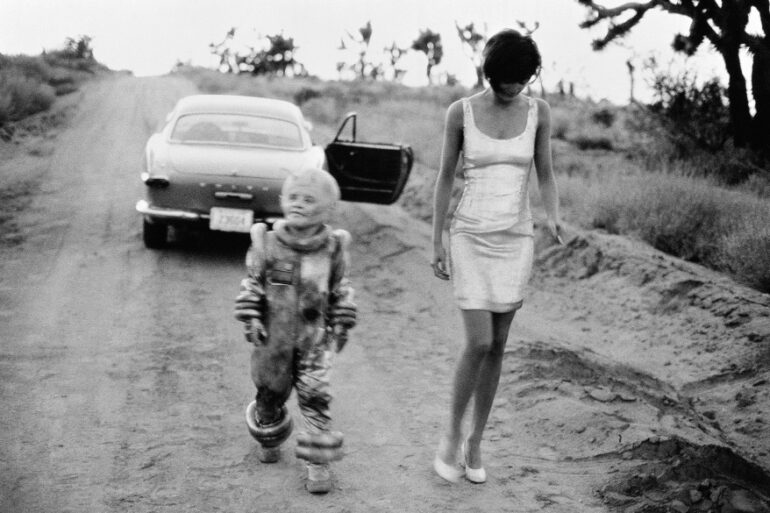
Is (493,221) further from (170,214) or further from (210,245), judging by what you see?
(210,245)

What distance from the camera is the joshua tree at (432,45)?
58.3 metres

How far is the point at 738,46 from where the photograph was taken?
497 inches

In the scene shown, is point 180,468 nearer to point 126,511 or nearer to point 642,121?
point 126,511

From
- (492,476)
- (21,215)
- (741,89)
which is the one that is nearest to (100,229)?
(21,215)

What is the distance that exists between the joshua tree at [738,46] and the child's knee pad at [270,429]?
10832 mm

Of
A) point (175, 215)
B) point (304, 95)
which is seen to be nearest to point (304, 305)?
point (175, 215)

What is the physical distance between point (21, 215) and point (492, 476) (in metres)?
7.98

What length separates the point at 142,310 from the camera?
6496 millimetres

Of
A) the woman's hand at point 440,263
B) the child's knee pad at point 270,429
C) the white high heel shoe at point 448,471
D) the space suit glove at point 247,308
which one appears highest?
the woman's hand at point 440,263

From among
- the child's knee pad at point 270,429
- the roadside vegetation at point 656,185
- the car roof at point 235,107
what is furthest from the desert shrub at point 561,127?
the child's knee pad at point 270,429

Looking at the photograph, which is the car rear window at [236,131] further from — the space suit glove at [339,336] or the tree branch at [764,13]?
the tree branch at [764,13]

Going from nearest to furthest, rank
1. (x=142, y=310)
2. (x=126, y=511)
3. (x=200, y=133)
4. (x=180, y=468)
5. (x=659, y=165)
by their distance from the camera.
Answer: (x=126, y=511) < (x=180, y=468) < (x=142, y=310) < (x=200, y=133) < (x=659, y=165)

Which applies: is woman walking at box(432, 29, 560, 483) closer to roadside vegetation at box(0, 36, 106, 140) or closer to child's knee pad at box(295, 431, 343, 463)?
child's knee pad at box(295, 431, 343, 463)

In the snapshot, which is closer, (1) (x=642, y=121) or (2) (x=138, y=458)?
(2) (x=138, y=458)
